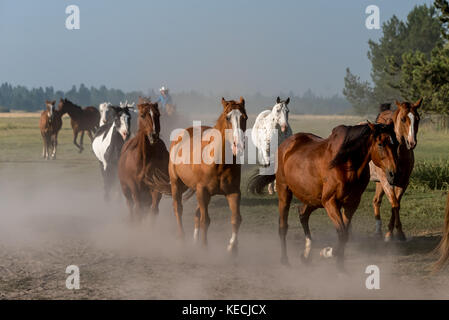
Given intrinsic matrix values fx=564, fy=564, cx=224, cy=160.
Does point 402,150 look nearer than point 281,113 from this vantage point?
Yes

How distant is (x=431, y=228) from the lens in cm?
1075

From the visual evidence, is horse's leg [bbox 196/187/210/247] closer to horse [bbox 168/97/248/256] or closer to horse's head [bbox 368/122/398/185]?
horse [bbox 168/97/248/256]

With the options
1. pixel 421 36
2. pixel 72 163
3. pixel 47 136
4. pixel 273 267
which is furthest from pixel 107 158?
pixel 421 36

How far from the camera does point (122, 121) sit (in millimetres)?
11789

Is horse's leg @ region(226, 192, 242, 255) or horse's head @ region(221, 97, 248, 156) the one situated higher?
horse's head @ region(221, 97, 248, 156)

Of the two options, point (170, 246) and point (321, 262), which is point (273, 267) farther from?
point (170, 246)

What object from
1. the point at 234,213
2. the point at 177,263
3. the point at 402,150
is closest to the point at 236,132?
the point at 234,213

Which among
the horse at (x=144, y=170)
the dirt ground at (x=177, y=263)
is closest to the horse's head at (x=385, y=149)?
the dirt ground at (x=177, y=263)

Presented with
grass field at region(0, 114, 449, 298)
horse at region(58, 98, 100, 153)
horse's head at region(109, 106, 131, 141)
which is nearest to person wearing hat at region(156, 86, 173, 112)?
grass field at region(0, 114, 449, 298)

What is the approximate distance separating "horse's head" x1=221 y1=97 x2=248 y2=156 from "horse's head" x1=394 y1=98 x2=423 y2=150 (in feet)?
10.4

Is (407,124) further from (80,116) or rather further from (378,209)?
(80,116)

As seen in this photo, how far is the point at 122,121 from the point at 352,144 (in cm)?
592

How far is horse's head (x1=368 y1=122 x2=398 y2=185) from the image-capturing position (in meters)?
7.01
